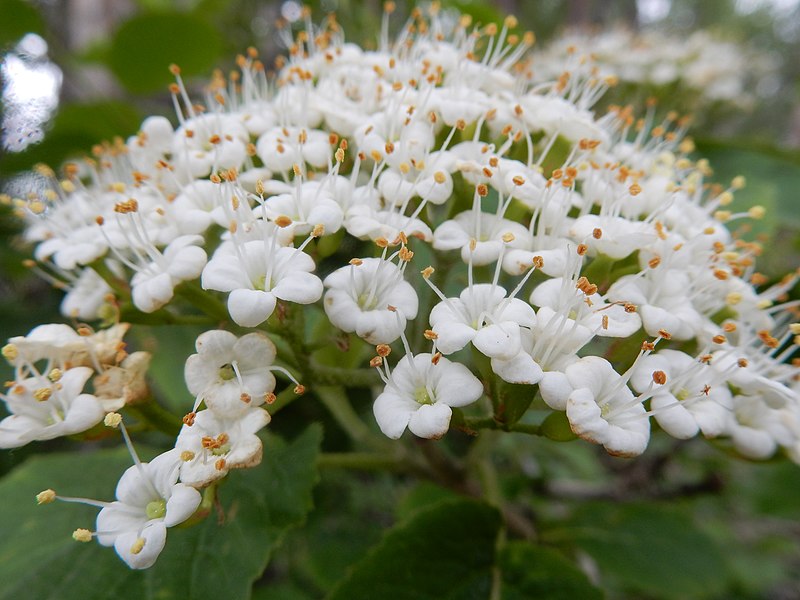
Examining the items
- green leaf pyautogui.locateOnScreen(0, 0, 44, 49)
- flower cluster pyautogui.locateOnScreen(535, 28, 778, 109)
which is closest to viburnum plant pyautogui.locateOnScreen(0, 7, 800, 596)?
green leaf pyautogui.locateOnScreen(0, 0, 44, 49)

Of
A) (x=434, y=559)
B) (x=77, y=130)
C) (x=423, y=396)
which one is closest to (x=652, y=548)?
(x=434, y=559)

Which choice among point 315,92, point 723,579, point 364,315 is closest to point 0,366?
point 315,92

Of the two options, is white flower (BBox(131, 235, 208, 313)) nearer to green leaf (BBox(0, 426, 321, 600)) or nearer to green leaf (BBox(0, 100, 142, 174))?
green leaf (BBox(0, 426, 321, 600))

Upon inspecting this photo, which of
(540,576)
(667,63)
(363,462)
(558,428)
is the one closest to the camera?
(558,428)

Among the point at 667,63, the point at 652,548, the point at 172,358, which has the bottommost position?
the point at 652,548

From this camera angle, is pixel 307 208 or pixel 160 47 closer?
pixel 307 208

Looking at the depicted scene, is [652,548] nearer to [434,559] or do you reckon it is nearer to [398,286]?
[434,559]

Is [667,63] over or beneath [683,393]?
over
